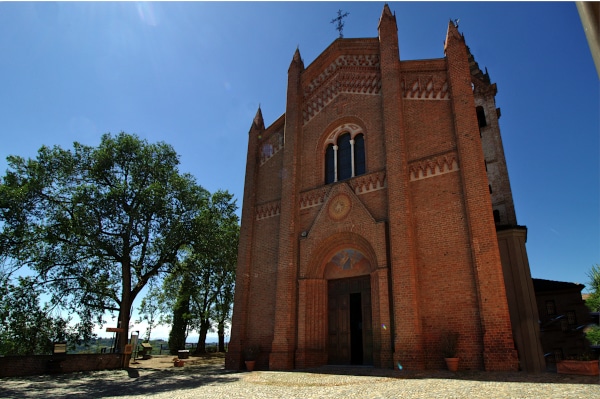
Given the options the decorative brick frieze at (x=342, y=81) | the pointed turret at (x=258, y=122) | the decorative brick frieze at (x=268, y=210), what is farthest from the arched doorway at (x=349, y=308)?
the pointed turret at (x=258, y=122)

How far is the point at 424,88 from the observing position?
1449 centimetres

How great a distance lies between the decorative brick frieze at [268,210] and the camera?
16.9 meters

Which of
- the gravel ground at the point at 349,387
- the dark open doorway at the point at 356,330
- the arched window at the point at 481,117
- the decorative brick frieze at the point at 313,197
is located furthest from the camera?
the arched window at the point at 481,117

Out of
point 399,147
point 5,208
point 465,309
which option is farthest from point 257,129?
point 465,309

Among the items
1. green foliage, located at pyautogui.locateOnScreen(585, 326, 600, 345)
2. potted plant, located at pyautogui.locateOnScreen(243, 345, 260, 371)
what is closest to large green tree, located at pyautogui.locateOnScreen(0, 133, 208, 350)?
potted plant, located at pyautogui.locateOnScreen(243, 345, 260, 371)

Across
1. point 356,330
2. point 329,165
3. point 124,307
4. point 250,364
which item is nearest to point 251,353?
point 250,364

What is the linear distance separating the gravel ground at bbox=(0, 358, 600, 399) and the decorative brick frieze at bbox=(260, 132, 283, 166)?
34.5ft

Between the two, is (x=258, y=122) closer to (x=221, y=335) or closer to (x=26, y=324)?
(x=26, y=324)

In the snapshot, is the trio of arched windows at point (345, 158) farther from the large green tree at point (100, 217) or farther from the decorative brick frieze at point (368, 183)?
the large green tree at point (100, 217)

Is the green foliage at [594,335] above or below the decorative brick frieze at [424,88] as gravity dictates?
below

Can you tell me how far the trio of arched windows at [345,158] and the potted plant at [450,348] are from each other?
691 centimetres

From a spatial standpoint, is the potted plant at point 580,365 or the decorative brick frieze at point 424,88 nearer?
the potted plant at point 580,365

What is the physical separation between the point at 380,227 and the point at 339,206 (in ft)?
7.04

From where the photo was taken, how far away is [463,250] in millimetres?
11438
